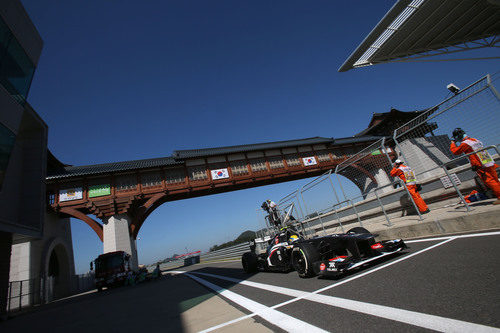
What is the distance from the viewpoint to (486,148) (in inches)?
174

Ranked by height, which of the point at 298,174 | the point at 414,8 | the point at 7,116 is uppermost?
the point at 414,8

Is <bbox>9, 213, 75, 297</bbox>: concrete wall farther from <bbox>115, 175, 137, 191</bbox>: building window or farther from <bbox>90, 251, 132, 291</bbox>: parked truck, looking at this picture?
<bbox>115, 175, 137, 191</bbox>: building window

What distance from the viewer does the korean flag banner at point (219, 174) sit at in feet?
63.4

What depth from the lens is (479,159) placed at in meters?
4.87

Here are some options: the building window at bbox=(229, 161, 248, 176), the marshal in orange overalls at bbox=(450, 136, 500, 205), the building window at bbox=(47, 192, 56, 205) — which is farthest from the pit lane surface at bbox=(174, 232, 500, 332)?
the building window at bbox=(47, 192, 56, 205)

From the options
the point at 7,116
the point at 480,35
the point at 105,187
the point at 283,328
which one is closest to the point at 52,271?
the point at 105,187

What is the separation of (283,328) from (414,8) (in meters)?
11.5

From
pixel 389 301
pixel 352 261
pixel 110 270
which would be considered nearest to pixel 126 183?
pixel 110 270

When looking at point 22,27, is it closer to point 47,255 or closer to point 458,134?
point 47,255

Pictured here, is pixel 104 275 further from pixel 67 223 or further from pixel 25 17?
pixel 25 17

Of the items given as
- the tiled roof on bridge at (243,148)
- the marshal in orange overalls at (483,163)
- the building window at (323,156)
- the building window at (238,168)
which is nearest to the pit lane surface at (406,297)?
the marshal in orange overalls at (483,163)

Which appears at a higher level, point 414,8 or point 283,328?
point 414,8

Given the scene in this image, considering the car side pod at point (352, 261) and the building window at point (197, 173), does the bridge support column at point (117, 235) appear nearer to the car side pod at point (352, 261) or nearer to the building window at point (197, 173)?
the building window at point (197, 173)

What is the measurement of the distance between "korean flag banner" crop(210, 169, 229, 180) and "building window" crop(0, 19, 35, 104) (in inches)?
486
